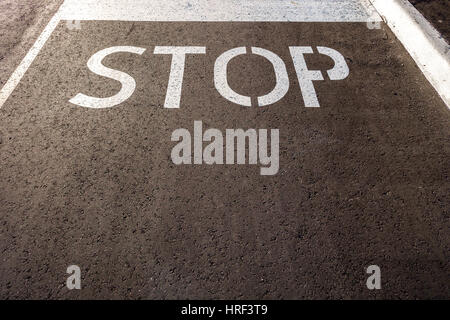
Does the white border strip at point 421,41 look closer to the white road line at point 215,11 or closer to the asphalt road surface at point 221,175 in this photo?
the asphalt road surface at point 221,175

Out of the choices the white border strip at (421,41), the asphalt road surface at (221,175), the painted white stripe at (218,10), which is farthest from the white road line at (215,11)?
the asphalt road surface at (221,175)

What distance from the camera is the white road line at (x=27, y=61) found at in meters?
4.71

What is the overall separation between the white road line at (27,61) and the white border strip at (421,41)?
5.55m

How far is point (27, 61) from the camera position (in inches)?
205

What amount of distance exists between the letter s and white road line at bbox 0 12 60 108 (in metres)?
0.85

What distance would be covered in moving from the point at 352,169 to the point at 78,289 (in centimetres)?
285

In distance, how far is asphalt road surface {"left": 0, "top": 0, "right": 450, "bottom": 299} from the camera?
303cm

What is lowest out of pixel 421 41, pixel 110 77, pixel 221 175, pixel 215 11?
pixel 221 175

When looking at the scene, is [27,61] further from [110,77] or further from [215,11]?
[215,11]

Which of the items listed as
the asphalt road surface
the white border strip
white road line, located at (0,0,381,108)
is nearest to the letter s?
the asphalt road surface

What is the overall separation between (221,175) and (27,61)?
3521 mm

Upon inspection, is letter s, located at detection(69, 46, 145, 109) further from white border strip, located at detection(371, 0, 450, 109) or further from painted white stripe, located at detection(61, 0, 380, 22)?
white border strip, located at detection(371, 0, 450, 109)

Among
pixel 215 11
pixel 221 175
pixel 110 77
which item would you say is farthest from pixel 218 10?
pixel 221 175

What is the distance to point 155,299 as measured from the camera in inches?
114
